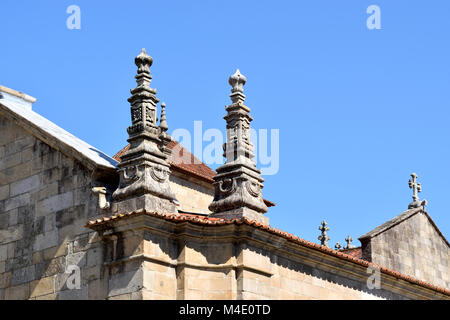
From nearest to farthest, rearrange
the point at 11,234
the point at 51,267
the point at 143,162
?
the point at 143,162 < the point at 51,267 < the point at 11,234

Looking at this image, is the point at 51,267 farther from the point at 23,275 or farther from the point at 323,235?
the point at 323,235

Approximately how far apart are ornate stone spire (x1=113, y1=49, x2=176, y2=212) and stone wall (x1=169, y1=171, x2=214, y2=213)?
5.56 m

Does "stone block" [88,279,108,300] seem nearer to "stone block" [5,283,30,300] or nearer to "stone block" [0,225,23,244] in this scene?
"stone block" [5,283,30,300]

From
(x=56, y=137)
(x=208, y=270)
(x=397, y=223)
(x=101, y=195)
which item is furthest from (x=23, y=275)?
(x=397, y=223)

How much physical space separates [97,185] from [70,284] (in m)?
1.79

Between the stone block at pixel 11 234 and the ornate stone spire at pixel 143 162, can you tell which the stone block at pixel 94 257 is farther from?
the stone block at pixel 11 234

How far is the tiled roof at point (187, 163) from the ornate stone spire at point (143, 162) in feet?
17.8

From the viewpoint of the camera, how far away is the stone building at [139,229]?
13844 mm

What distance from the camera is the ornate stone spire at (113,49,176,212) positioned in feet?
46.3

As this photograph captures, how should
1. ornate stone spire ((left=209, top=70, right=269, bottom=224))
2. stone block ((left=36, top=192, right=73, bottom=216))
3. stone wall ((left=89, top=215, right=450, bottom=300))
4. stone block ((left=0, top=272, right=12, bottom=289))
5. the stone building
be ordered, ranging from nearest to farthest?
stone wall ((left=89, top=215, right=450, bottom=300))
the stone building
ornate stone spire ((left=209, top=70, right=269, bottom=224))
stone block ((left=36, top=192, right=73, bottom=216))
stone block ((left=0, top=272, right=12, bottom=289))

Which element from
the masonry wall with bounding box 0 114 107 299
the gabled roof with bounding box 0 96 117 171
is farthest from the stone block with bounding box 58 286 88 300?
the gabled roof with bounding box 0 96 117 171

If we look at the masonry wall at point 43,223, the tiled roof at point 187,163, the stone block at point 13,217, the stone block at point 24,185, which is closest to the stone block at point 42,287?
the masonry wall at point 43,223

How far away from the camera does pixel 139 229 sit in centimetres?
1371

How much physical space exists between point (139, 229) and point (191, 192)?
7.22 metres
